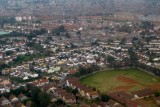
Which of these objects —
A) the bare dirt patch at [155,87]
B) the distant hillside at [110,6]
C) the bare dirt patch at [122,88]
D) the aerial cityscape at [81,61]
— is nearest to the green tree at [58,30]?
the aerial cityscape at [81,61]

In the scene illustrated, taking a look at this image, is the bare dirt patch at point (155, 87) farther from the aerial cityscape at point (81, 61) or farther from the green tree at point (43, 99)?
the green tree at point (43, 99)

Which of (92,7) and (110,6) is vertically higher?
(110,6)

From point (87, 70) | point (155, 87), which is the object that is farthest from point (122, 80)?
point (87, 70)

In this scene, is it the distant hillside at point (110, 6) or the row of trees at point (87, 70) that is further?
the distant hillside at point (110, 6)

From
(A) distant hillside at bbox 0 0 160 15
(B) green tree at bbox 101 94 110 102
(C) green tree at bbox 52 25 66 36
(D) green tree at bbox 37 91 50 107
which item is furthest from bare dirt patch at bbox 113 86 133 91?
(A) distant hillside at bbox 0 0 160 15

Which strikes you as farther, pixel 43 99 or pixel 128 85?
pixel 128 85

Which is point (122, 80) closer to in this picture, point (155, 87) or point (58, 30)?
point (155, 87)

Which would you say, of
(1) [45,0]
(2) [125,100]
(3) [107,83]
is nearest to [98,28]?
(3) [107,83]

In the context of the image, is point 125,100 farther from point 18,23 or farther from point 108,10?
point 108,10

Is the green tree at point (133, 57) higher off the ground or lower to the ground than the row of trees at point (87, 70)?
higher
